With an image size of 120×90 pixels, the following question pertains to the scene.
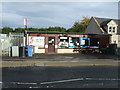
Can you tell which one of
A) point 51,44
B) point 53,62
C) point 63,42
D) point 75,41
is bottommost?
point 53,62

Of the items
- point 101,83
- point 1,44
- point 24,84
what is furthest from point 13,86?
point 1,44

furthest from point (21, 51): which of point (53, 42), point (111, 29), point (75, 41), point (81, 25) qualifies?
point (81, 25)

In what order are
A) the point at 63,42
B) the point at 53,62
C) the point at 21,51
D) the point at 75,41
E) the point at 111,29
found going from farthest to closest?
the point at 111,29, the point at 75,41, the point at 63,42, the point at 21,51, the point at 53,62

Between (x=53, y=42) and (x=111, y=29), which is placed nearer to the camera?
(x=53, y=42)

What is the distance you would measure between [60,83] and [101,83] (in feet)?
5.97

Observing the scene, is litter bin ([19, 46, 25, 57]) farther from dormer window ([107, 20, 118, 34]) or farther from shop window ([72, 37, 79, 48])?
dormer window ([107, 20, 118, 34])

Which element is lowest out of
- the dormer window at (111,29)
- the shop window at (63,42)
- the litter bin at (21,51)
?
the litter bin at (21,51)

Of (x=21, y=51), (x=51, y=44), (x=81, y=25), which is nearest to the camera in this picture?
(x=21, y=51)

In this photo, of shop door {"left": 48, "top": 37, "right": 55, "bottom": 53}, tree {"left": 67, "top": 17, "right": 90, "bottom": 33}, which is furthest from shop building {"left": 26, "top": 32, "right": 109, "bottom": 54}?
tree {"left": 67, "top": 17, "right": 90, "bottom": 33}

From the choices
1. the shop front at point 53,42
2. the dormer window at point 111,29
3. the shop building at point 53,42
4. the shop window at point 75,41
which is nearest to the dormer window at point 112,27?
the dormer window at point 111,29

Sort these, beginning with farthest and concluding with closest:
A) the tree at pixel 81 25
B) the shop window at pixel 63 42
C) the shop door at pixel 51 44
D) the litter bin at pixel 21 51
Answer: the tree at pixel 81 25
the shop window at pixel 63 42
the shop door at pixel 51 44
the litter bin at pixel 21 51

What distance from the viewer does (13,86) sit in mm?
6359

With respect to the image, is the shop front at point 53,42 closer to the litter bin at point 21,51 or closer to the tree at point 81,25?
the litter bin at point 21,51

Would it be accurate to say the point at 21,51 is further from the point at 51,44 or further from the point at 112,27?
the point at 112,27
